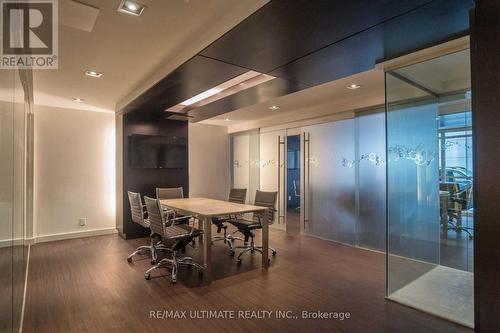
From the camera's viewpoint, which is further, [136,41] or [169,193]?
[169,193]

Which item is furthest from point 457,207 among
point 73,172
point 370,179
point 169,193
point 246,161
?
point 73,172

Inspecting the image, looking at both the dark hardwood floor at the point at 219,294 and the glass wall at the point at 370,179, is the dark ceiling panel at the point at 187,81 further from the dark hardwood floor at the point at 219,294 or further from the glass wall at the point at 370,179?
the glass wall at the point at 370,179

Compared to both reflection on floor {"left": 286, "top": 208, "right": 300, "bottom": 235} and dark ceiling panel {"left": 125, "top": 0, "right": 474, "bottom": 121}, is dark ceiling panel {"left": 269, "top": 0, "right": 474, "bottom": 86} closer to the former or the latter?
dark ceiling panel {"left": 125, "top": 0, "right": 474, "bottom": 121}

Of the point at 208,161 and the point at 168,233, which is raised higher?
the point at 208,161

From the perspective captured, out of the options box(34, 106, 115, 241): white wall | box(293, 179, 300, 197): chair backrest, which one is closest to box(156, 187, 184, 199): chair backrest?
box(34, 106, 115, 241): white wall

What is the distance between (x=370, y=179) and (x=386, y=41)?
2852mm

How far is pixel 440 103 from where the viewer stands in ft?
11.1

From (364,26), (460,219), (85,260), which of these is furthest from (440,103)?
(85,260)

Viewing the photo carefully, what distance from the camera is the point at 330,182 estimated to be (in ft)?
17.5

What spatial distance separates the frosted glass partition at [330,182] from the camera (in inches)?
198

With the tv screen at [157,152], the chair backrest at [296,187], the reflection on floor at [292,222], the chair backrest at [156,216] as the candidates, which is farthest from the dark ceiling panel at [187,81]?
the reflection on floor at [292,222]

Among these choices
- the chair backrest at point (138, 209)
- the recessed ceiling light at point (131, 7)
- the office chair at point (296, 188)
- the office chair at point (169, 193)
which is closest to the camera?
the recessed ceiling light at point (131, 7)

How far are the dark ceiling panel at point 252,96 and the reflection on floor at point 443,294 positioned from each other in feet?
8.91

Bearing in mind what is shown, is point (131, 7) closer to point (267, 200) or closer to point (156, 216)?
point (156, 216)
